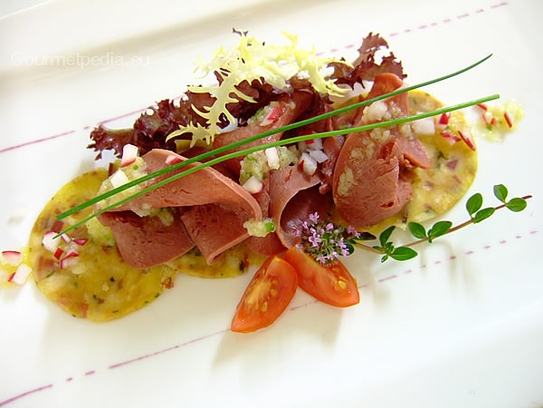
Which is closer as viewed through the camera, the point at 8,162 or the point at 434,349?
the point at 434,349

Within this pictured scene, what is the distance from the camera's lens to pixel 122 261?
305 centimetres

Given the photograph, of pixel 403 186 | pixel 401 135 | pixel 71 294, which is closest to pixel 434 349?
pixel 403 186

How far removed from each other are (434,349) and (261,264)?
3.59ft

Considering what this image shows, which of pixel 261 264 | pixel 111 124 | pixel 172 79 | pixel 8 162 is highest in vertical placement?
pixel 172 79

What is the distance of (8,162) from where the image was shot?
335 centimetres

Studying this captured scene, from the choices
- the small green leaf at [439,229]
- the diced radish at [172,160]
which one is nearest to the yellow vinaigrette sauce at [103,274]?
the diced radish at [172,160]

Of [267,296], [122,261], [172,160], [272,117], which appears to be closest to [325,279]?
[267,296]

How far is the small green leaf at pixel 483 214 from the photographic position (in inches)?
116

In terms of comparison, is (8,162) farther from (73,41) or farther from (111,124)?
(73,41)

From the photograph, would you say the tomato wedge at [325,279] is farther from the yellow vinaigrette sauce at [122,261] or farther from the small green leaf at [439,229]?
the small green leaf at [439,229]

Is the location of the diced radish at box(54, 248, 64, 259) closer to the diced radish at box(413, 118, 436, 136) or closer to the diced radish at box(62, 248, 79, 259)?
the diced radish at box(62, 248, 79, 259)

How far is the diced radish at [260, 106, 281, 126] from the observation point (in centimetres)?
285

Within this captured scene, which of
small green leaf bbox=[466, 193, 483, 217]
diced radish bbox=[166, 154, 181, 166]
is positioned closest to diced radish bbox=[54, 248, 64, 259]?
diced radish bbox=[166, 154, 181, 166]

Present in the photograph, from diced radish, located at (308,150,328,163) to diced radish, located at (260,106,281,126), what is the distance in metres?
0.29
